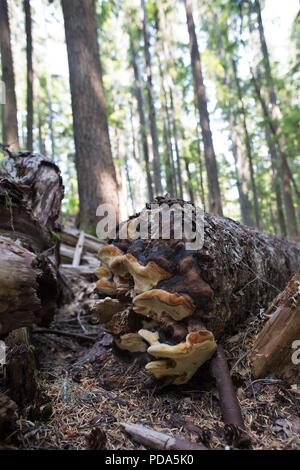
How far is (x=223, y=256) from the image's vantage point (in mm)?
2707

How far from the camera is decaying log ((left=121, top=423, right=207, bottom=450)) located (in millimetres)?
1792

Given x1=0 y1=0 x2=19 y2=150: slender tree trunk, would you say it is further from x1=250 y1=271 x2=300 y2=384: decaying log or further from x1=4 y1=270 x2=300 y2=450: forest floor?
x1=250 y1=271 x2=300 y2=384: decaying log

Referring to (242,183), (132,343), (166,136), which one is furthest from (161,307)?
(166,136)

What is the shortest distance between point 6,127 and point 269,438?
8118 mm

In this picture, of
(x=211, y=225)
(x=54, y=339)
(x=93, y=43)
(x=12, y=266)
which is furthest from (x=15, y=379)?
(x=93, y=43)

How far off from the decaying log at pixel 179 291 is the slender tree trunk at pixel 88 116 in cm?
365

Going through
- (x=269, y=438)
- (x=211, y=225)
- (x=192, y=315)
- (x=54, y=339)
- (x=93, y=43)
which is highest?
(x=93, y=43)

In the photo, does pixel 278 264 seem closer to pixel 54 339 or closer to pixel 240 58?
pixel 54 339

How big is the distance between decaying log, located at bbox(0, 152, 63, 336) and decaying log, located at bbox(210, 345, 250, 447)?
4.06 feet

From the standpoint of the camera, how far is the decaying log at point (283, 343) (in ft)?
7.86

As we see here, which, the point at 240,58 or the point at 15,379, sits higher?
the point at 240,58

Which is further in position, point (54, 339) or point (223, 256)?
point (54, 339)

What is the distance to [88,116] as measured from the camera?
690 centimetres
